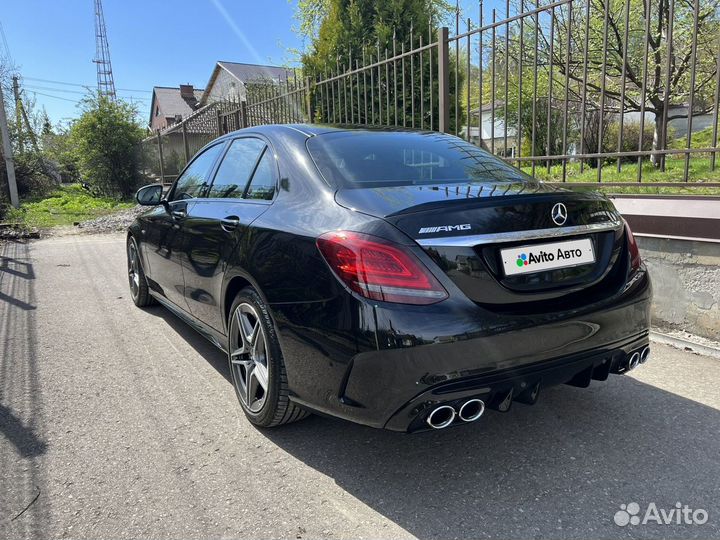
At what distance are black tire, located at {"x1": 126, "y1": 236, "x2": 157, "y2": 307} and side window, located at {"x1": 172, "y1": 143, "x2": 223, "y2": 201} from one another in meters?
1.01

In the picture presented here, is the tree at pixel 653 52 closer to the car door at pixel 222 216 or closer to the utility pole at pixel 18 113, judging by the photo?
the car door at pixel 222 216

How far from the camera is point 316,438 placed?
2734 millimetres

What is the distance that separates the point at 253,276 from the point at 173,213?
5.45 ft

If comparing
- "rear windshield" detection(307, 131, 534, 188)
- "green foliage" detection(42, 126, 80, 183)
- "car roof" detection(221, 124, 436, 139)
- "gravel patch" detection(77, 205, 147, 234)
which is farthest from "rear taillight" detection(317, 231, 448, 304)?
"green foliage" detection(42, 126, 80, 183)

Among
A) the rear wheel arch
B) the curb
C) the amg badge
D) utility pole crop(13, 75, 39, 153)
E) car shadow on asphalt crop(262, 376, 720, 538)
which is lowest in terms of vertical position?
car shadow on asphalt crop(262, 376, 720, 538)

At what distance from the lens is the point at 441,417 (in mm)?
2016

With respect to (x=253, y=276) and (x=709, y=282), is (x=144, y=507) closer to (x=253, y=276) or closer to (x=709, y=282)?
(x=253, y=276)

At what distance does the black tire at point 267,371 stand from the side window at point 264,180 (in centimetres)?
53

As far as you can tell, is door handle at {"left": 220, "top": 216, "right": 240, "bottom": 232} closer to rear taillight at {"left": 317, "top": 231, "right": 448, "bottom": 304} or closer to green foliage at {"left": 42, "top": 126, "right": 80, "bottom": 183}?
rear taillight at {"left": 317, "top": 231, "right": 448, "bottom": 304}

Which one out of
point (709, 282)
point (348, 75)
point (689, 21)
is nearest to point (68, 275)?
point (348, 75)

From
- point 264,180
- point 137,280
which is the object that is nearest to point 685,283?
A: point 264,180

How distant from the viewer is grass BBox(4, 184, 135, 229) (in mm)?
13969

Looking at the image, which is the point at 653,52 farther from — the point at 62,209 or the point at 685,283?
the point at 62,209

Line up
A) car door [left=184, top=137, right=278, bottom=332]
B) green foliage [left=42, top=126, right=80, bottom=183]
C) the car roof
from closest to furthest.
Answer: car door [left=184, top=137, right=278, bottom=332] < the car roof < green foliage [left=42, top=126, right=80, bottom=183]
